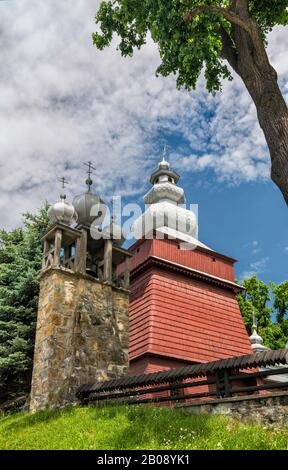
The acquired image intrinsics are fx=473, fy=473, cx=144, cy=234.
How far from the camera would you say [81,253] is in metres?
15.6

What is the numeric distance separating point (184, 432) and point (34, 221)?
15602mm

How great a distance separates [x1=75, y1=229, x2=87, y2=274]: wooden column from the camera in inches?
598

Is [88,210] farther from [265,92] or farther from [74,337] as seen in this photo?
[265,92]

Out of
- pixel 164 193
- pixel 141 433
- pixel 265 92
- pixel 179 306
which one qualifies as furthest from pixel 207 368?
pixel 164 193

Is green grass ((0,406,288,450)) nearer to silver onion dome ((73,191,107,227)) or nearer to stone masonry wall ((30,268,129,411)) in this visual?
stone masonry wall ((30,268,129,411))

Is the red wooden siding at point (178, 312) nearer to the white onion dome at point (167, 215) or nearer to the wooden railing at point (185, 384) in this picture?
the white onion dome at point (167, 215)

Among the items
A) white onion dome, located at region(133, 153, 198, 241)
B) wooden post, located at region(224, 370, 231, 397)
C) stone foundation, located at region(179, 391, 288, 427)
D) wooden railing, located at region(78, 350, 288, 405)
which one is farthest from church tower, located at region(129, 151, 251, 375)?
stone foundation, located at region(179, 391, 288, 427)

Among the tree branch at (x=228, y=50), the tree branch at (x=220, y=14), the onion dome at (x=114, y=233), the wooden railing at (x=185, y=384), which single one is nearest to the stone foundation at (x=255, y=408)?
the wooden railing at (x=185, y=384)

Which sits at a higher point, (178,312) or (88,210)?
(88,210)

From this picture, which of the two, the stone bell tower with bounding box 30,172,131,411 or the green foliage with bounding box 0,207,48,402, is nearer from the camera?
the stone bell tower with bounding box 30,172,131,411

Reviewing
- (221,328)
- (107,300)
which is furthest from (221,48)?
(221,328)

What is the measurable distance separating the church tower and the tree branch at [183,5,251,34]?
40.2 ft

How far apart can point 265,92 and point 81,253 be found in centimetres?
923
